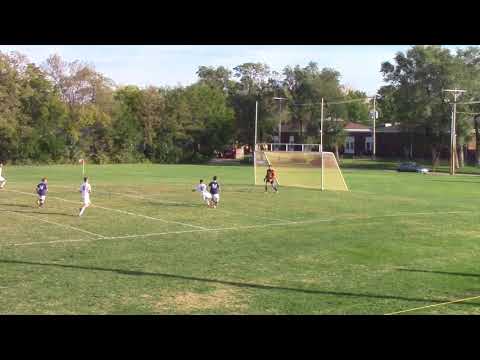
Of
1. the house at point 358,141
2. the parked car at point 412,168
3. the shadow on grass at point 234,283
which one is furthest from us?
the house at point 358,141

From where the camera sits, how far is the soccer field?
444 inches

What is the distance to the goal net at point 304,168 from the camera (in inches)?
1570

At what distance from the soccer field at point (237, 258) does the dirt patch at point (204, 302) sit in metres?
0.04

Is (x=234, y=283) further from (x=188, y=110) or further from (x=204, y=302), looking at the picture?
(x=188, y=110)

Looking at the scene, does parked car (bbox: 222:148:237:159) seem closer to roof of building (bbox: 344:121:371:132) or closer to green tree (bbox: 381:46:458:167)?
roof of building (bbox: 344:121:371:132)

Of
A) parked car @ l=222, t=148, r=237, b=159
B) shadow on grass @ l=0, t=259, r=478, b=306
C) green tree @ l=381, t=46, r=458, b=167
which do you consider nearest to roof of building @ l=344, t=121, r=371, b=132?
green tree @ l=381, t=46, r=458, b=167

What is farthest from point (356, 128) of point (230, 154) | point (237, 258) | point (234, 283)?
point (234, 283)

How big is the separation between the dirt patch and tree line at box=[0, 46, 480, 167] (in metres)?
68.3

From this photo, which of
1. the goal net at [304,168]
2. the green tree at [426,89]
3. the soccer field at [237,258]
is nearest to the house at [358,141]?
the green tree at [426,89]

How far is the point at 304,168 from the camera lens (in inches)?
1649

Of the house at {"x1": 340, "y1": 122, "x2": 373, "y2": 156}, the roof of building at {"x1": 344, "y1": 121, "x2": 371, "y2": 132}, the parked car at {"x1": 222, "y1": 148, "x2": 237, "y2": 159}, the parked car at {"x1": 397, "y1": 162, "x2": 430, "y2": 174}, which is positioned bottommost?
the parked car at {"x1": 397, "y1": 162, "x2": 430, "y2": 174}

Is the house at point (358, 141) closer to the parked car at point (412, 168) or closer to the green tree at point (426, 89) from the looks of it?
the green tree at point (426, 89)

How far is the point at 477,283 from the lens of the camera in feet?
43.6

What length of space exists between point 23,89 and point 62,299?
234 feet
